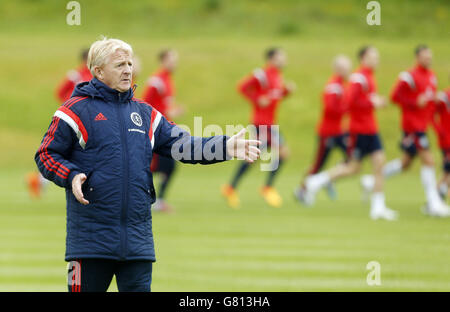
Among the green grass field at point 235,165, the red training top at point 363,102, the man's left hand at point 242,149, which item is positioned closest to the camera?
the man's left hand at point 242,149

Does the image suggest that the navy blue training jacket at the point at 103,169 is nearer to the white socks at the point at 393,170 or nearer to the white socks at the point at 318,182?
the white socks at the point at 393,170

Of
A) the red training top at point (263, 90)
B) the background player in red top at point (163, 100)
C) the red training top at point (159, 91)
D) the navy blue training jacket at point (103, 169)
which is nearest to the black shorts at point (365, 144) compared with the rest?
the red training top at point (263, 90)

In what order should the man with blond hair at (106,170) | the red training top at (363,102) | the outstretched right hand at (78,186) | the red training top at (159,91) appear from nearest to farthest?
the outstretched right hand at (78,186), the man with blond hair at (106,170), the red training top at (363,102), the red training top at (159,91)

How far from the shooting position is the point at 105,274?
18.4 ft

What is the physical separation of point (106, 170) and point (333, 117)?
13.9 metres

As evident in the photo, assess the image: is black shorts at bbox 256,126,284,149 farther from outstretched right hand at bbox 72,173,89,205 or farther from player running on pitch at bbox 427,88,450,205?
outstretched right hand at bbox 72,173,89,205

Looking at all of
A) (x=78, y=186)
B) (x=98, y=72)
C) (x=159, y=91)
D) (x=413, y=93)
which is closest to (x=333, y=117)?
(x=413, y=93)

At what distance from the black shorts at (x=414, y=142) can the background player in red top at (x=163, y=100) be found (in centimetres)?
379

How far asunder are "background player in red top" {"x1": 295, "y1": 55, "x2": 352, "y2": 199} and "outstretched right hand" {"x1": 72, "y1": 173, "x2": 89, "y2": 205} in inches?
522

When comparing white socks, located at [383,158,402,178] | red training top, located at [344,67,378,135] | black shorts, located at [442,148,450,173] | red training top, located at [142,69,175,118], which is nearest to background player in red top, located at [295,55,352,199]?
white socks, located at [383,158,402,178]

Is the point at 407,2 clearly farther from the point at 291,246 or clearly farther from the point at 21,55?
the point at 291,246

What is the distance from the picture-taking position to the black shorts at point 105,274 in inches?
219

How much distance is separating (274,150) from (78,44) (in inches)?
1140
